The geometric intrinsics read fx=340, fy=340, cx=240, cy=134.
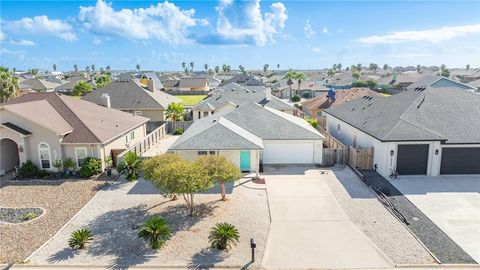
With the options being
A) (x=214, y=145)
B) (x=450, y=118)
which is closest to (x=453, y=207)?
(x=450, y=118)

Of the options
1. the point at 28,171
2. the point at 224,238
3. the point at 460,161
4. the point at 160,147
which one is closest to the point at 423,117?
the point at 460,161

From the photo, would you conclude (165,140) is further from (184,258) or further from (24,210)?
(184,258)

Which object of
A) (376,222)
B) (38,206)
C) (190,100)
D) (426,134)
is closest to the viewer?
(376,222)

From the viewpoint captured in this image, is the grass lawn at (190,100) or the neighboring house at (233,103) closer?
the neighboring house at (233,103)

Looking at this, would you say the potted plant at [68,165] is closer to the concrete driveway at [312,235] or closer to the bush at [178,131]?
the concrete driveway at [312,235]

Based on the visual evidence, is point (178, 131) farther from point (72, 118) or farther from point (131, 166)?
point (131, 166)

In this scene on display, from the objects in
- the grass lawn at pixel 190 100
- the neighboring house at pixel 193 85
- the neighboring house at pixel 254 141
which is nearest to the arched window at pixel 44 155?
the neighboring house at pixel 254 141
